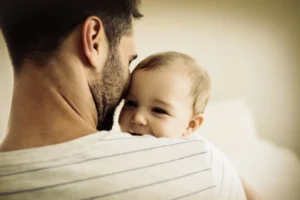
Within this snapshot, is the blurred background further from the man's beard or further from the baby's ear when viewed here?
the man's beard

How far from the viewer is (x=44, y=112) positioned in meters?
0.65

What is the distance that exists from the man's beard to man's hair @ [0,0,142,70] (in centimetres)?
4

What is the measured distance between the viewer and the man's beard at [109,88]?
28.3 inches

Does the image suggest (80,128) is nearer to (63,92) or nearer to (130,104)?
(63,92)

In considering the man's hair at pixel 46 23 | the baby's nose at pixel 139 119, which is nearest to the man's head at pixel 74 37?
the man's hair at pixel 46 23

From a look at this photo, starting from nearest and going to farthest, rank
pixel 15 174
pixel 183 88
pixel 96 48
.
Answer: pixel 15 174 < pixel 96 48 < pixel 183 88

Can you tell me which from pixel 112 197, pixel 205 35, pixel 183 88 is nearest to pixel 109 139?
pixel 112 197

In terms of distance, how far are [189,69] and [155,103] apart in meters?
0.12

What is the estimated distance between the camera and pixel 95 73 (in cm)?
70

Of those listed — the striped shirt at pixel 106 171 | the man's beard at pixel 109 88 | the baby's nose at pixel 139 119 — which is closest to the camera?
the striped shirt at pixel 106 171

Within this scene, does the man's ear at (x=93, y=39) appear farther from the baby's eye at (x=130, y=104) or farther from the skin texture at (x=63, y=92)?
the baby's eye at (x=130, y=104)

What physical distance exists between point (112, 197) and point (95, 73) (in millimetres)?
231

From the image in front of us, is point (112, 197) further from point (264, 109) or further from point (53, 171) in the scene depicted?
point (264, 109)

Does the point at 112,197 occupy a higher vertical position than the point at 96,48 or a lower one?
lower
